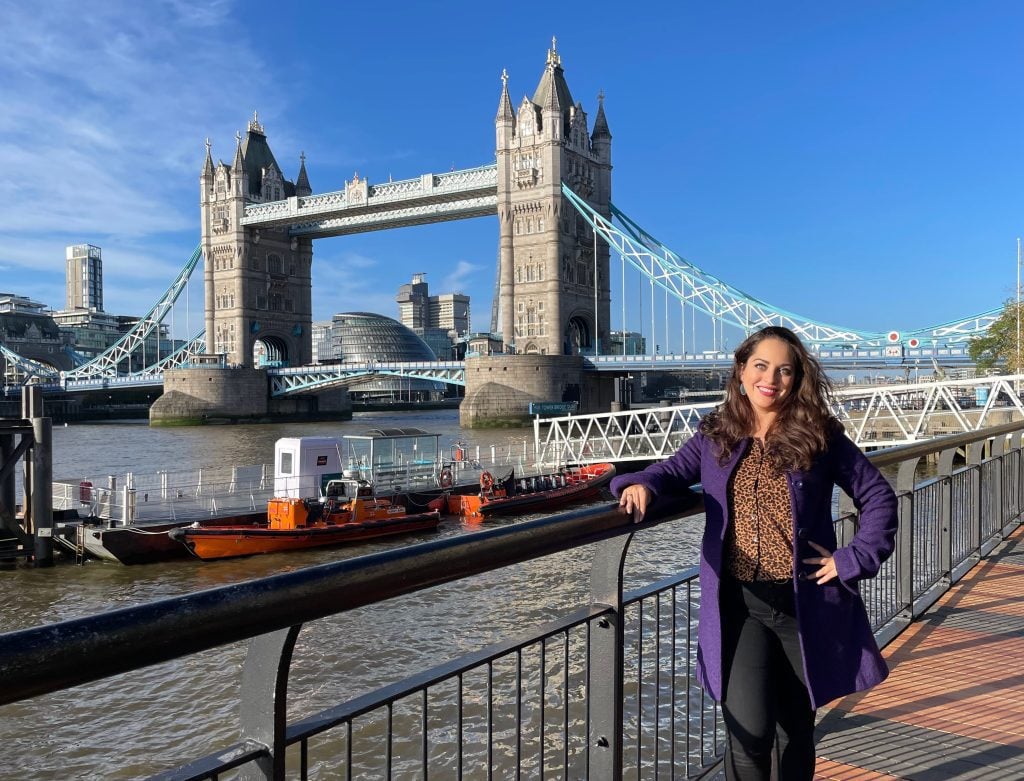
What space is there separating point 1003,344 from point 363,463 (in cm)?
3290

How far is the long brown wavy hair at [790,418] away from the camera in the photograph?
226 centimetres

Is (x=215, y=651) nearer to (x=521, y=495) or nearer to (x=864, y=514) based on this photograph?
(x=864, y=514)

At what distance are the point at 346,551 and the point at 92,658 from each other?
16154 millimetres

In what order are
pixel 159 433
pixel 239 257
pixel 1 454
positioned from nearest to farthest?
1. pixel 1 454
2. pixel 159 433
3. pixel 239 257

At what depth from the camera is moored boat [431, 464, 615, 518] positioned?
20.2m

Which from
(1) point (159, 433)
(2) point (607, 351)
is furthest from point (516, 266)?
(1) point (159, 433)

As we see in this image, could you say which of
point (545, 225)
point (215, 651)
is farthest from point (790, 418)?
point (545, 225)

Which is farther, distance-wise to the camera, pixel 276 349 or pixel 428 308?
pixel 428 308

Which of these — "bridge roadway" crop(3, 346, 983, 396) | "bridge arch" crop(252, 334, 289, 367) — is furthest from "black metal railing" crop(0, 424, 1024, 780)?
"bridge arch" crop(252, 334, 289, 367)

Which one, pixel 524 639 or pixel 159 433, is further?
pixel 159 433

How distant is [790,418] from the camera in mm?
2342

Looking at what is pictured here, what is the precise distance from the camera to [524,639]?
218 cm

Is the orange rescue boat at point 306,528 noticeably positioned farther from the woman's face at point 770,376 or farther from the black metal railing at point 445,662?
the woman's face at point 770,376

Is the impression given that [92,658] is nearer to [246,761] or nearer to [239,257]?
[246,761]
